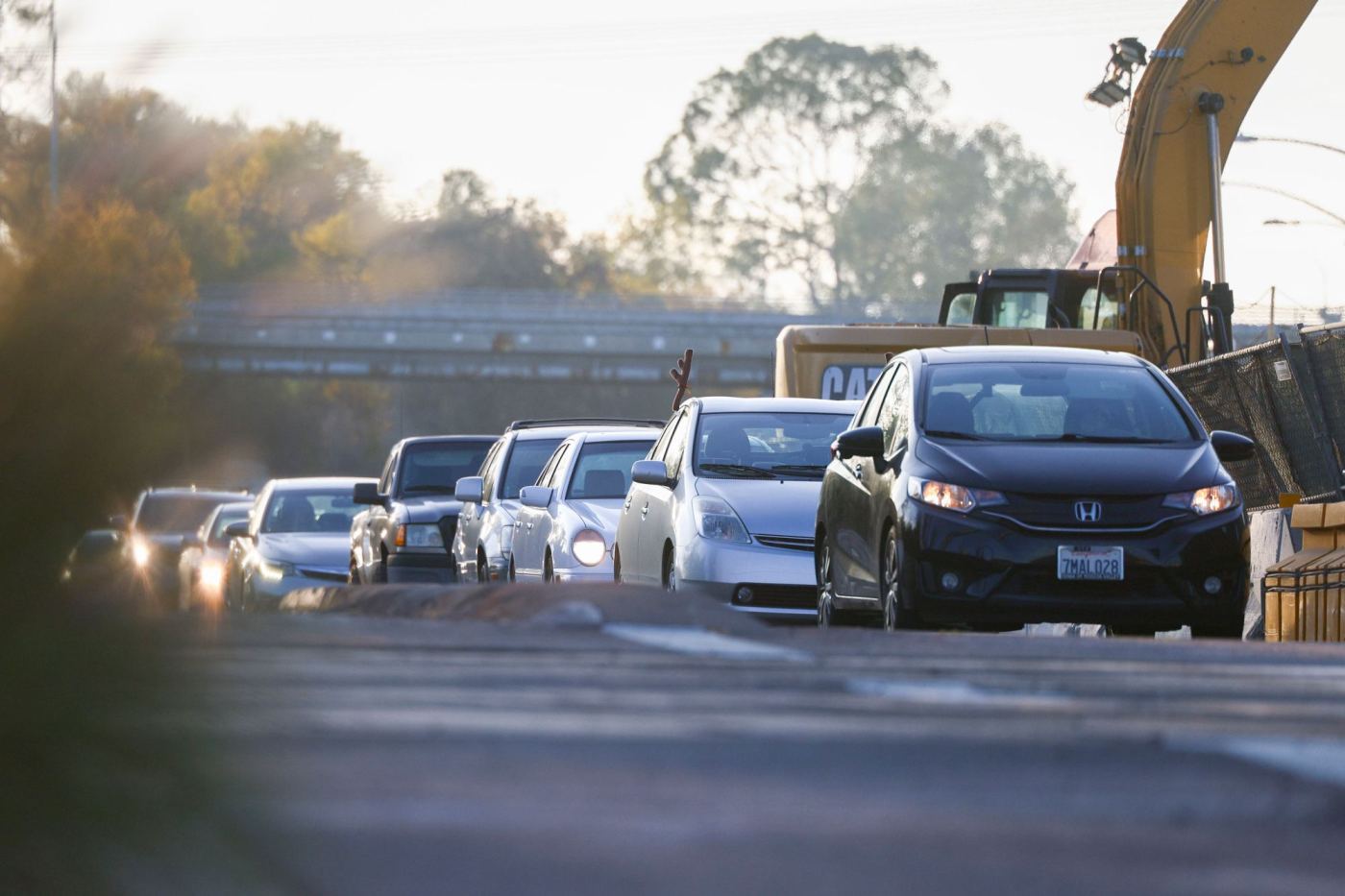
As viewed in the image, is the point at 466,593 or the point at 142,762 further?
the point at 466,593

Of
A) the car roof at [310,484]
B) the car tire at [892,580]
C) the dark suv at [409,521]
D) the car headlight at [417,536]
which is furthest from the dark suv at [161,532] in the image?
the car tire at [892,580]

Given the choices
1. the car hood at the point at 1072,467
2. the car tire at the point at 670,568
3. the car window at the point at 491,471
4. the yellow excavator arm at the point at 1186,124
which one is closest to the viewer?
the car hood at the point at 1072,467

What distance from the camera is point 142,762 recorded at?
3160 mm

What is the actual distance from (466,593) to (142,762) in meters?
5.57

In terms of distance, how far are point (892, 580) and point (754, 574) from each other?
105 inches

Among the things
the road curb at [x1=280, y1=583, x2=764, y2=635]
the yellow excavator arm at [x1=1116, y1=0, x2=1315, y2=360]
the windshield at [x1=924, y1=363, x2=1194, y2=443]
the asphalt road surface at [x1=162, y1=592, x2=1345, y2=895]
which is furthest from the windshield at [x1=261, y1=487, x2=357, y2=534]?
the asphalt road surface at [x1=162, y1=592, x2=1345, y2=895]

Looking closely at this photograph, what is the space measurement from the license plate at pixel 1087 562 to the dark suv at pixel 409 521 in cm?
1081

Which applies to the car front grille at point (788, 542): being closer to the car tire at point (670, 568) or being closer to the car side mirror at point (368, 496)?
the car tire at point (670, 568)

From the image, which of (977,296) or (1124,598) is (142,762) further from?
(977,296)

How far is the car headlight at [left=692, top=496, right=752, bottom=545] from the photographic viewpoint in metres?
14.4

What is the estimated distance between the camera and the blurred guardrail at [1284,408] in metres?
16.3

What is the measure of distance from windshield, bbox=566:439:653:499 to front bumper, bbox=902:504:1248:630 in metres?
7.09

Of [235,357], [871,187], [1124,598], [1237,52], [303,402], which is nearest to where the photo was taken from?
[1124,598]

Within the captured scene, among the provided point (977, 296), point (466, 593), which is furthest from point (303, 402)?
point (466, 593)
